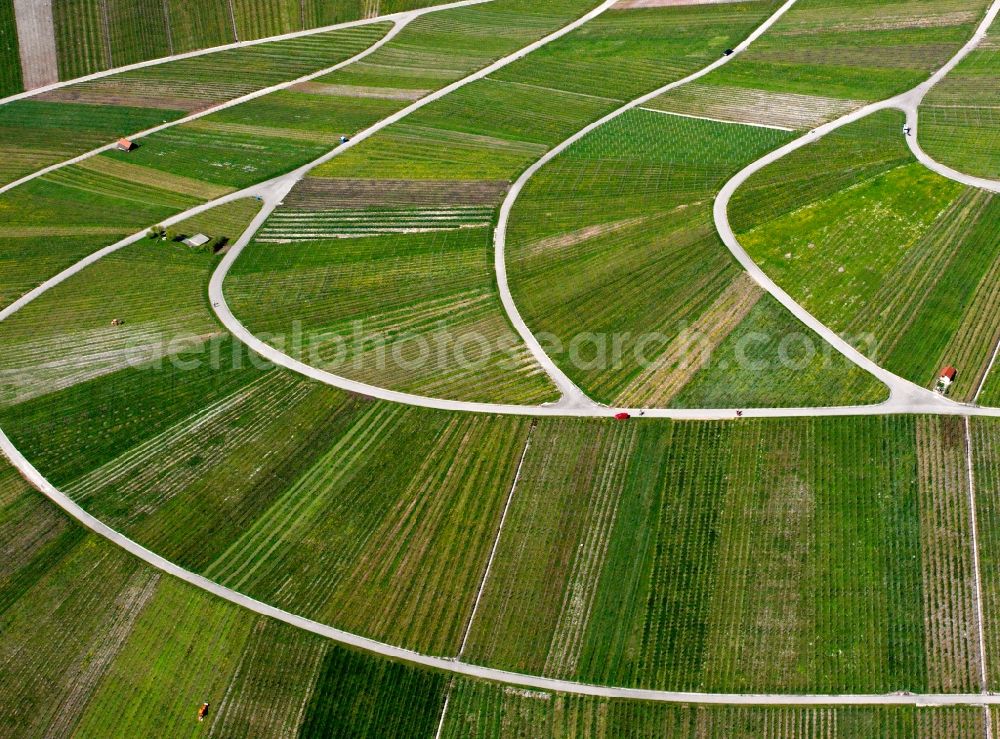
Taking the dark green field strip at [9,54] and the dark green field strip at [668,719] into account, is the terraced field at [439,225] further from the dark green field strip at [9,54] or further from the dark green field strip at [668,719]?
the dark green field strip at [9,54]

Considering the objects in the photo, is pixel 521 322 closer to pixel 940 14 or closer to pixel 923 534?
pixel 923 534

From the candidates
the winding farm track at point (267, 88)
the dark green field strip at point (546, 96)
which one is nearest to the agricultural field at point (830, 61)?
the dark green field strip at point (546, 96)

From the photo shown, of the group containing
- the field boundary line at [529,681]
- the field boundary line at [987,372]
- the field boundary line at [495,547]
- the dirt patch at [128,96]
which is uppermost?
the dirt patch at [128,96]

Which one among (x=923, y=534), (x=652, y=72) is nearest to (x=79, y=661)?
(x=923, y=534)

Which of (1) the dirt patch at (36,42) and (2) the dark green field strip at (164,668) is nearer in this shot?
(2) the dark green field strip at (164,668)

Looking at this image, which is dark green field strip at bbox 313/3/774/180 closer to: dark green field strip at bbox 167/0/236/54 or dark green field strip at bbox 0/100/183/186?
dark green field strip at bbox 0/100/183/186

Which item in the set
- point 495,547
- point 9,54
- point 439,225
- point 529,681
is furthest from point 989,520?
point 9,54

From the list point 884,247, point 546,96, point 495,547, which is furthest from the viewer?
point 546,96

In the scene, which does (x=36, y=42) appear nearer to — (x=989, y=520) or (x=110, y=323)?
(x=110, y=323)
